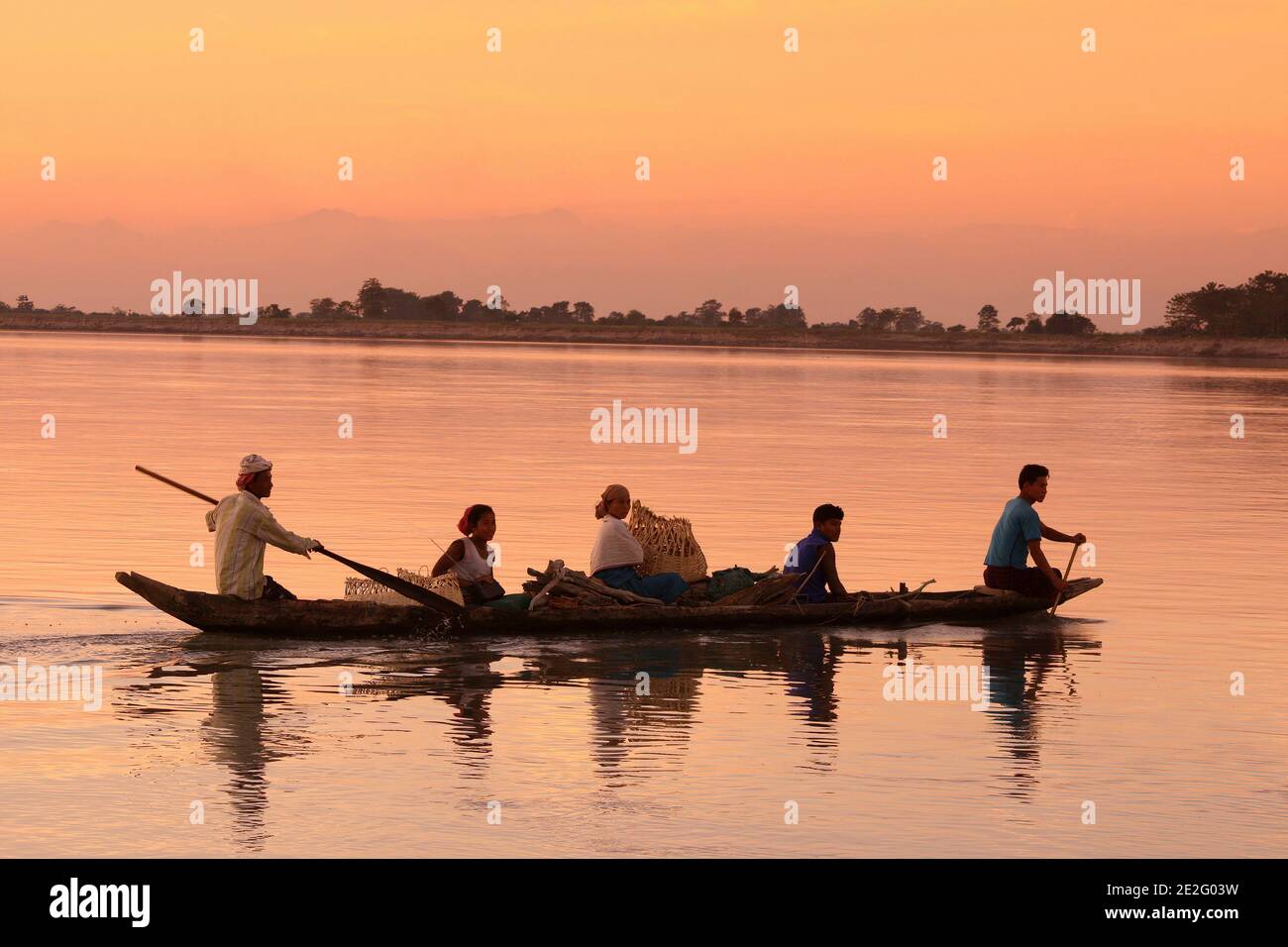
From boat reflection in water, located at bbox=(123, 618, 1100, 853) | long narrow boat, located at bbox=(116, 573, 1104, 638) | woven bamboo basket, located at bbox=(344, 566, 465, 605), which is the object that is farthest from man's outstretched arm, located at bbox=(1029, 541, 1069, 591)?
woven bamboo basket, located at bbox=(344, 566, 465, 605)

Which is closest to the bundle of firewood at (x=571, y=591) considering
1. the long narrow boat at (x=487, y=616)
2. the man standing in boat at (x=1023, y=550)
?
the long narrow boat at (x=487, y=616)

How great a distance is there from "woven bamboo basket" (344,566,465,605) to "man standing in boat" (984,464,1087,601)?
5390 millimetres

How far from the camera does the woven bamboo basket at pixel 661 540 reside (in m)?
17.3

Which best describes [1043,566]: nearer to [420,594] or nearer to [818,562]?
[818,562]

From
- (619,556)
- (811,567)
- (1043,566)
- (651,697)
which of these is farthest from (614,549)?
(1043,566)

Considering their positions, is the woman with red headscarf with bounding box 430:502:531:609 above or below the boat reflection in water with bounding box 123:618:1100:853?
above

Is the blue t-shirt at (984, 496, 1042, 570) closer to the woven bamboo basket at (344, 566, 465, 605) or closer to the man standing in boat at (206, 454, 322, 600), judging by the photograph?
the woven bamboo basket at (344, 566, 465, 605)

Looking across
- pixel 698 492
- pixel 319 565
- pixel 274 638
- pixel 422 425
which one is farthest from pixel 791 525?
pixel 422 425

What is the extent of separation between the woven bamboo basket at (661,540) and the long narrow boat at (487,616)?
0.83m

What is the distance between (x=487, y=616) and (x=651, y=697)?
8.59 ft

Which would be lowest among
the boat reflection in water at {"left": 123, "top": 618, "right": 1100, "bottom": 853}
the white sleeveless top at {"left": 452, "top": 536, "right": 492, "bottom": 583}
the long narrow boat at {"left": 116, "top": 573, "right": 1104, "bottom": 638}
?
the boat reflection in water at {"left": 123, "top": 618, "right": 1100, "bottom": 853}

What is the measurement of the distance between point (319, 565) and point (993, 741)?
989cm

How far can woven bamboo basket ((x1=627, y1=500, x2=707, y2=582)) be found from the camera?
→ 17.3m
